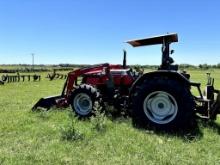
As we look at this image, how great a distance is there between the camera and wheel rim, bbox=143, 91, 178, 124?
8.02 metres

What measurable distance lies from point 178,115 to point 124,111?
6.27 feet

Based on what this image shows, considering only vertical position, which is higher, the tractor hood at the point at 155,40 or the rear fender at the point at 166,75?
the tractor hood at the point at 155,40

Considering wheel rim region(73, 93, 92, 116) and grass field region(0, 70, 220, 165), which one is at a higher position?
wheel rim region(73, 93, 92, 116)

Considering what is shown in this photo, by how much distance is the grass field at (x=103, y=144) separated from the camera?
5.92m

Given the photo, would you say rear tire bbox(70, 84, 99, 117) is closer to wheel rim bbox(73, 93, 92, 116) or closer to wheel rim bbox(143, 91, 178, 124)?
wheel rim bbox(73, 93, 92, 116)

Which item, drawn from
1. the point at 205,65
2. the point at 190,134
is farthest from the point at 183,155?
the point at 205,65

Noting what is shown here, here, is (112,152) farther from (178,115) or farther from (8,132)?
(8,132)

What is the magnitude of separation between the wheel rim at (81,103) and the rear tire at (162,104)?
1.74 meters

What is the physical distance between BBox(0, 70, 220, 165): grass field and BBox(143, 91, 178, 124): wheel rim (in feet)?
1.64

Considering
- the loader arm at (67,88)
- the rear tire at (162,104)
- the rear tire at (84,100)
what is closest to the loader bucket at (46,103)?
the loader arm at (67,88)

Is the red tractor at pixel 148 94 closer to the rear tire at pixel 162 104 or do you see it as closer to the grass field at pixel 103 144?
the rear tire at pixel 162 104

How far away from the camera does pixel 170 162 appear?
577 centimetres

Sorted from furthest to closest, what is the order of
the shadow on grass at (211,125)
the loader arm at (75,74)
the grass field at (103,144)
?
the loader arm at (75,74), the shadow on grass at (211,125), the grass field at (103,144)

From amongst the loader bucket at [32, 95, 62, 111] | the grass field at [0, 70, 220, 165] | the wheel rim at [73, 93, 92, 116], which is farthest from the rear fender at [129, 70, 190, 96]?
the loader bucket at [32, 95, 62, 111]
